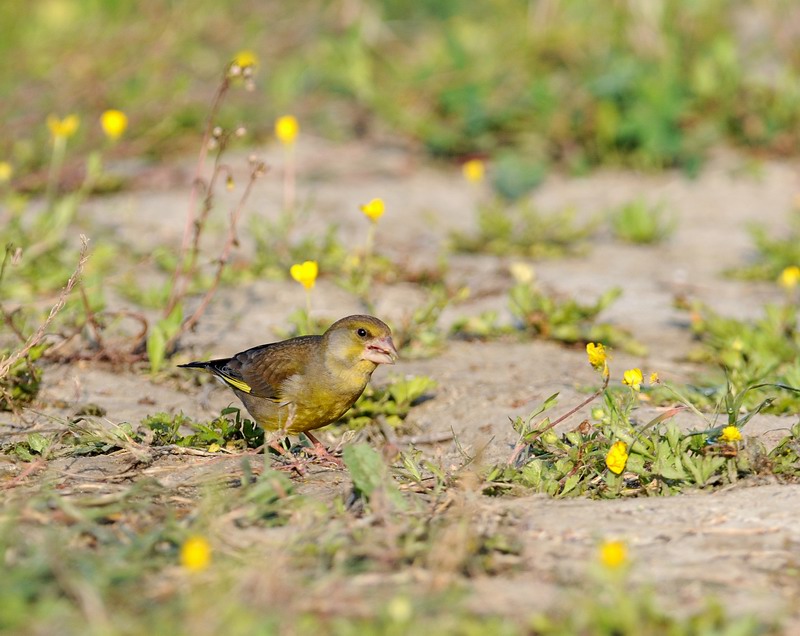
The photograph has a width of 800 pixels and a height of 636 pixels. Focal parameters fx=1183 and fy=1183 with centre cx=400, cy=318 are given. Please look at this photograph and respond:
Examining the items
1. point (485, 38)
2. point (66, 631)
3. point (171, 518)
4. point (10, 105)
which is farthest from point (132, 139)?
point (66, 631)

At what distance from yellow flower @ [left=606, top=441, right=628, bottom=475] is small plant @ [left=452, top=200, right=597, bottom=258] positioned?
387 cm

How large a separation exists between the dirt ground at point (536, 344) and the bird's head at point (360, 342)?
454 millimetres

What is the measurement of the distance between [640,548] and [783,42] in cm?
735

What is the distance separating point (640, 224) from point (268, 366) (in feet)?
12.5

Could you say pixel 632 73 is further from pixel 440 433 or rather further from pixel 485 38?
pixel 440 433

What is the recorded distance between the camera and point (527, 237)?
25.7 feet

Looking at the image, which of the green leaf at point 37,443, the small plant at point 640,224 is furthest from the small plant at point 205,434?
the small plant at point 640,224

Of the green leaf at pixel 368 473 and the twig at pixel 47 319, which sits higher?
the twig at pixel 47 319

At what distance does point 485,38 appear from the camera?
10.3m

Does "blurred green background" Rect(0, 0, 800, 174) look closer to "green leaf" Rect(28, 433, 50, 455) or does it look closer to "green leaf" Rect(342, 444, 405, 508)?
"green leaf" Rect(28, 433, 50, 455)

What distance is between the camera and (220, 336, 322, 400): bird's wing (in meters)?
4.91

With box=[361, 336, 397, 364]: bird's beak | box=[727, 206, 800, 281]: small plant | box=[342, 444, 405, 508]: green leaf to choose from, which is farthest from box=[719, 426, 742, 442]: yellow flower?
box=[727, 206, 800, 281]: small plant

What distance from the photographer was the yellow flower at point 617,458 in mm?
3959

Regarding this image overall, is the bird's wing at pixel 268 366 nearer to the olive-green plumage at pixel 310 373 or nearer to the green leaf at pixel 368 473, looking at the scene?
the olive-green plumage at pixel 310 373
